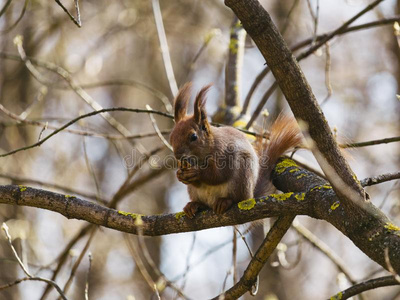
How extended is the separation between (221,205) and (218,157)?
0.40 meters

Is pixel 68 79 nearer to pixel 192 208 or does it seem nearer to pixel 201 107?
pixel 201 107

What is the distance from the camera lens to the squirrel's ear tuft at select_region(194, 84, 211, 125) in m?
3.17

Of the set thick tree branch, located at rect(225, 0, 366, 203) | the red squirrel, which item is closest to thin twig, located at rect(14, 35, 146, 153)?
the red squirrel

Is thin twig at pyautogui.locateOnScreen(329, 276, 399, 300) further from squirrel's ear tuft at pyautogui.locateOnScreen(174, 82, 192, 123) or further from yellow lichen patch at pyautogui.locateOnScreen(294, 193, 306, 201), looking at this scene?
squirrel's ear tuft at pyautogui.locateOnScreen(174, 82, 192, 123)

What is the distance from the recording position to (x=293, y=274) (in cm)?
888

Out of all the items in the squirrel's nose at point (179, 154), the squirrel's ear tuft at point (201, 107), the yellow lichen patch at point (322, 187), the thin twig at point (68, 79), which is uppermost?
the thin twig at point (68, 79)

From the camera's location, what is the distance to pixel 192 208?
9.27ft

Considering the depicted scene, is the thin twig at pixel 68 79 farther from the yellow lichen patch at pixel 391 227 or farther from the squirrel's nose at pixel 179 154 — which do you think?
the yellow lichen patch at pixel 391 227

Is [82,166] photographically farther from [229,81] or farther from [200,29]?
[229,81]

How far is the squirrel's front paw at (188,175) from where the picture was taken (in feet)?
9.87

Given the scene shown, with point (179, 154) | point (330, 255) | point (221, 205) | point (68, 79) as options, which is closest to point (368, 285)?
point (221, 205)

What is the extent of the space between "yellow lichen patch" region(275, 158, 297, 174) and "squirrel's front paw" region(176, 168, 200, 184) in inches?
18.8

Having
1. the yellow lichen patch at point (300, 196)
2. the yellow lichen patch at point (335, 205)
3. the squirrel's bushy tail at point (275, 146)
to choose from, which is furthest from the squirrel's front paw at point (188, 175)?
the yellow lichen patch at point (335, 205)

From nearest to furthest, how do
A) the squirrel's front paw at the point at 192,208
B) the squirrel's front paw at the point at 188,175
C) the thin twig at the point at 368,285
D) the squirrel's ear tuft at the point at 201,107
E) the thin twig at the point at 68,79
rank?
the thin twig at the point at 368,285 → the squirrel's front paw at the point at 192,208 → the squirrel's front paw at the point at 188,175 → the squirrel's ear tuft at the point at 201,107 → the thin twig at the point at 68,79
